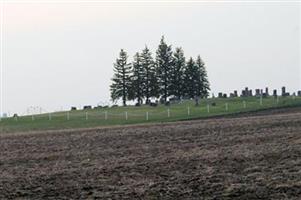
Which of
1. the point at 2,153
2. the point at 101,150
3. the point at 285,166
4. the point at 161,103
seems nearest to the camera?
the point at 285,166

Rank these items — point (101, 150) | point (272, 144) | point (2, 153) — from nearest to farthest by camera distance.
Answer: point (272, 144) < point (101, 150) < point (2, 153)

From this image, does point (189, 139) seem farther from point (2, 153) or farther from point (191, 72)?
point (191, 72)

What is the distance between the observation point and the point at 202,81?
307 feet

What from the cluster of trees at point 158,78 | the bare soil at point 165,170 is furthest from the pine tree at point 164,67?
the bare soil at point 165,170

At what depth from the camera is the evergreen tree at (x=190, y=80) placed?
91125mm

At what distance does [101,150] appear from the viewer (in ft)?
78.5

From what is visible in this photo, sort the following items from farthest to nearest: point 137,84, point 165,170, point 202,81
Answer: point 202,81 → point 137,84 → point 165,170

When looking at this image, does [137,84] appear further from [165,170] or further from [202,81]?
[165,170]

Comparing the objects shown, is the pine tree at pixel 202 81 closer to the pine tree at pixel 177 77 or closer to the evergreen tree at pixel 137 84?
the pine tree at pixel 177 77

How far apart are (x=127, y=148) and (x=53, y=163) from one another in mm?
3876

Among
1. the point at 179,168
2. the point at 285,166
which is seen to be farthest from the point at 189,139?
the point at 285,166

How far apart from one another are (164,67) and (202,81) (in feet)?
19.0

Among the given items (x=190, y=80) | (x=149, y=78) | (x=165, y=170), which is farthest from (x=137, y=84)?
(x=165, y=170)

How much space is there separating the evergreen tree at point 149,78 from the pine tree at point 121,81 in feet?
7.37
